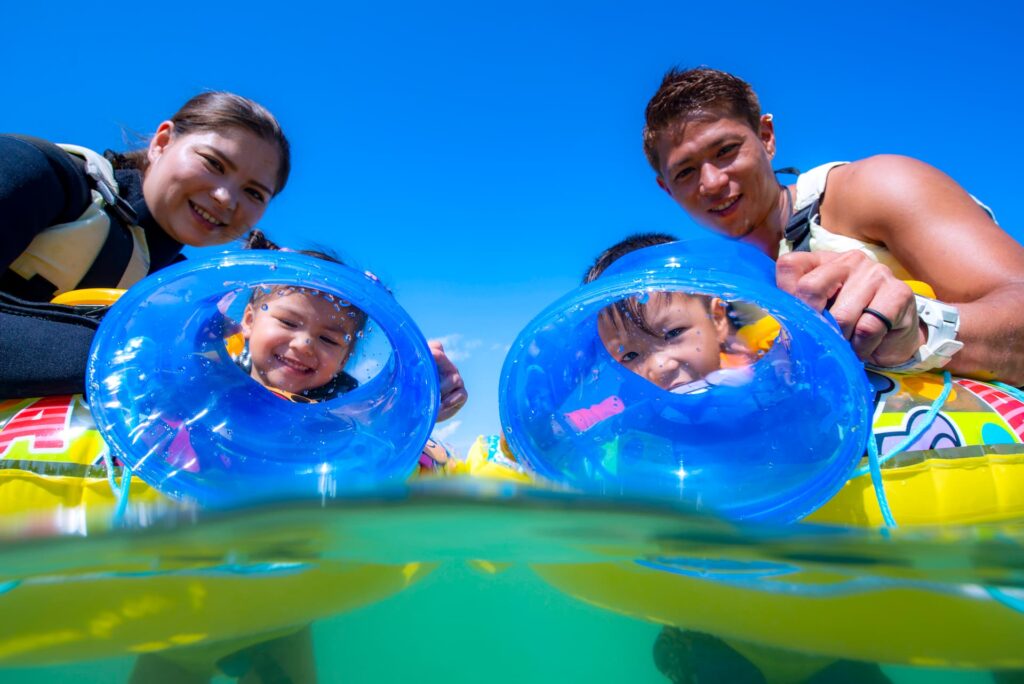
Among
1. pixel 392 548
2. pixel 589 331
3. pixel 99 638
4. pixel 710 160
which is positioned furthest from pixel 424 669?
pixel 710 160

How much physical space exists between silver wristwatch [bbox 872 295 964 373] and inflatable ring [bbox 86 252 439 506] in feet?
3.17

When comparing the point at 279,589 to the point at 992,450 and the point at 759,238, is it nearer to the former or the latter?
the point at 992,450

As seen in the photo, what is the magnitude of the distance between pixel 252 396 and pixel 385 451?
1.17 ft

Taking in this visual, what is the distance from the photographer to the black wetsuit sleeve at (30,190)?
1661mm

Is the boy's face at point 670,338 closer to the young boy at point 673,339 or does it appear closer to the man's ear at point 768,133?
the young boy at point 673,339

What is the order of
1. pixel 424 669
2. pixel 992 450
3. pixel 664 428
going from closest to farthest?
pixel 424 669
pixel 992 450
pixel 664 428

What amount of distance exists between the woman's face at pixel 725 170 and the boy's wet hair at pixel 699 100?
0.12 feet

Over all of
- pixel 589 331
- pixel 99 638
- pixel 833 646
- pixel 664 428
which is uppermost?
pixel 589 331

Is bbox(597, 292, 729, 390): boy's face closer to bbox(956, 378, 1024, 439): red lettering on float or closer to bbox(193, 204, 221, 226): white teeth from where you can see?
bbox(956, 378, 1024, 439): red lettering on float

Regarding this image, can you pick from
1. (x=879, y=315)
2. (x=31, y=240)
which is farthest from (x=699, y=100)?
(x=31, y=240)

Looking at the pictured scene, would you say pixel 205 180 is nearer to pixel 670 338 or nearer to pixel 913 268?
pixel 670 338

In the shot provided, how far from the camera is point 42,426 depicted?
143 cm

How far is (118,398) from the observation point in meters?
1.36

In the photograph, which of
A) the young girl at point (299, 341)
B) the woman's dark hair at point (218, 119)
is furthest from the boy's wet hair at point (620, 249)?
the woman's dark hair at point (218, 119)
